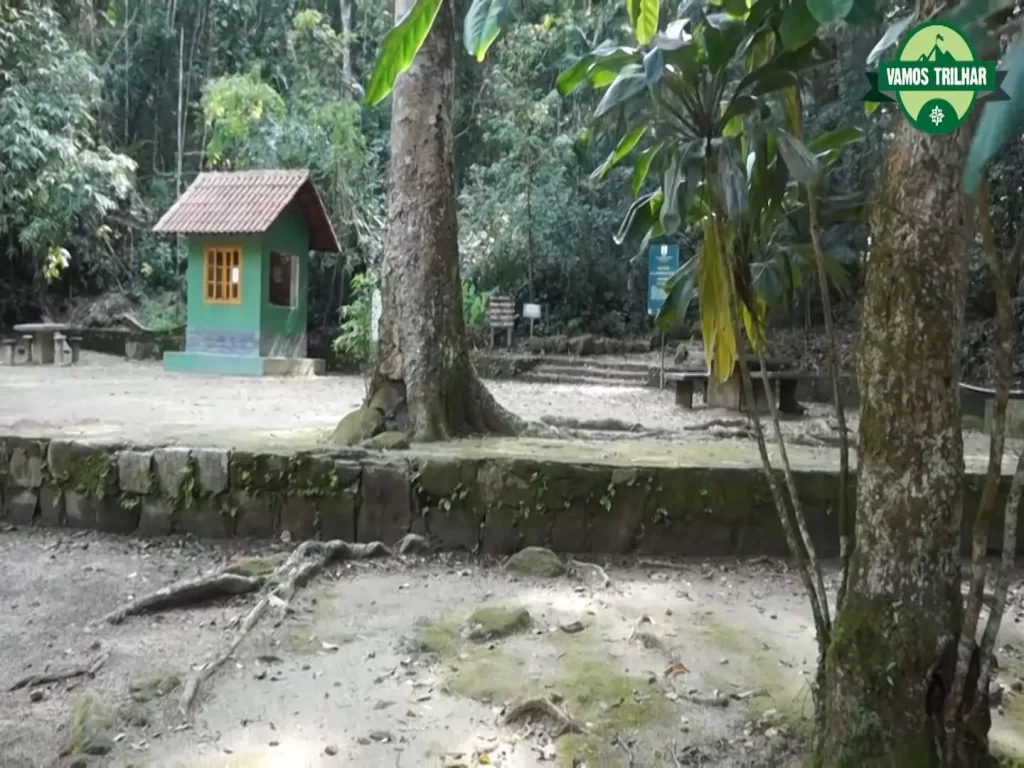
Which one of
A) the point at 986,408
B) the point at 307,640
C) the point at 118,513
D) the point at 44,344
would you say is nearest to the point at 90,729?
the point at 307,640

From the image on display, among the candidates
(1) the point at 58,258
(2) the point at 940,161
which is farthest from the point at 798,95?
(1) the point at 58,258

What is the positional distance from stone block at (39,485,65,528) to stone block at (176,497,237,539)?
732 millimetres

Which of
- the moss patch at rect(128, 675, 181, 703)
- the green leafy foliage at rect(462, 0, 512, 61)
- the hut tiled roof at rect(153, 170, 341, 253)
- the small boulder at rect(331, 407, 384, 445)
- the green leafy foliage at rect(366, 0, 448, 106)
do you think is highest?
the hut tiled roof at rect(153, 170, 341, 253)

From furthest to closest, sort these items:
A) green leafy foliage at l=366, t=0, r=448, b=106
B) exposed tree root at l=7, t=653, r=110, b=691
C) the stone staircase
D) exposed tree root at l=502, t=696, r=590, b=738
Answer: the stone staircase, exposed tree root at l=7, t=653, r=110, b=691, exposed tree root at l=502, t=696, r=590, b=738, green leafy foliage at l=366, t=0, r=448, b=106

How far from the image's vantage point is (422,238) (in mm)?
5484

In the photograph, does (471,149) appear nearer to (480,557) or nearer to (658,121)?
(480,557)

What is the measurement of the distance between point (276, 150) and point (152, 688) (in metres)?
13.5

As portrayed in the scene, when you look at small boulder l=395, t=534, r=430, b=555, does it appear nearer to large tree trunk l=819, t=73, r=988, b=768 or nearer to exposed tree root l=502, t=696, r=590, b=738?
exposed tree root l=502, t=696, r=590, b=738

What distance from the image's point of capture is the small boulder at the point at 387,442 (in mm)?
5055

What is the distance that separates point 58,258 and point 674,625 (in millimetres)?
14302

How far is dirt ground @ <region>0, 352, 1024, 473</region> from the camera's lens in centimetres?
555

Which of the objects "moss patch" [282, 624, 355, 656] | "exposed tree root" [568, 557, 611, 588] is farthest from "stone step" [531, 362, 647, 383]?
"moss patch" [282, 624, 355, 656]

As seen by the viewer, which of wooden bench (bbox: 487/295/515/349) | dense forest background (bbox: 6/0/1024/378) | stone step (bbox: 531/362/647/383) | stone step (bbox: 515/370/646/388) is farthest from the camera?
wooden bench (bbox: 487/295/515/349)

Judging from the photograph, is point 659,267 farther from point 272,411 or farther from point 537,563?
point 537,563
